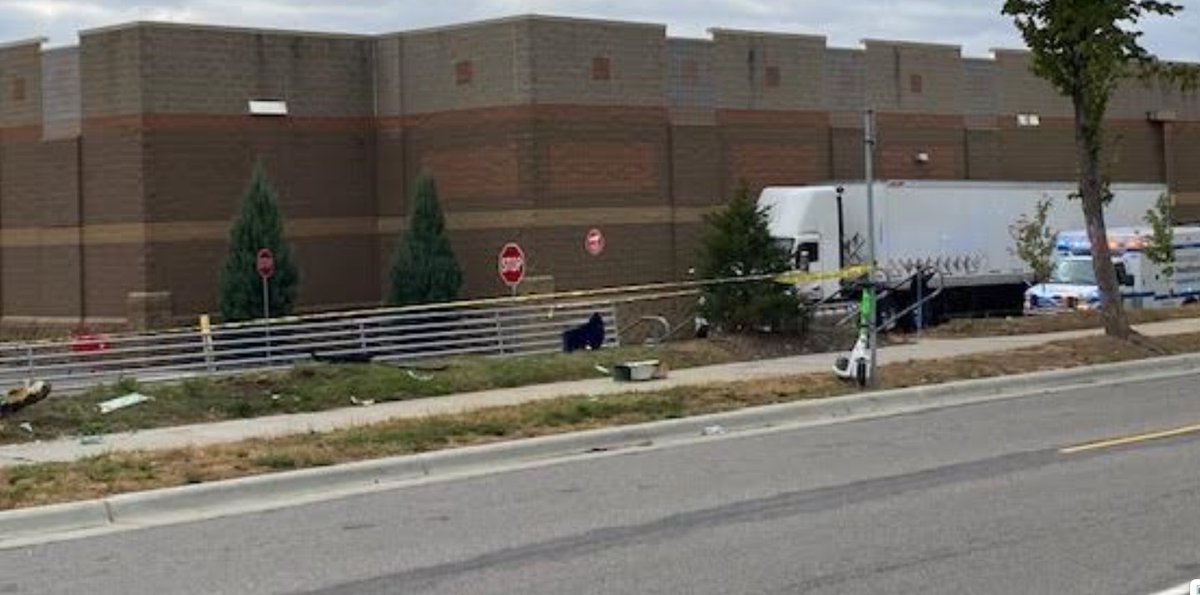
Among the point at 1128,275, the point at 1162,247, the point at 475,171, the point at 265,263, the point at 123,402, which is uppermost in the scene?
the point at 475,171

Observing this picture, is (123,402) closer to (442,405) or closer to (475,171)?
(442,405)

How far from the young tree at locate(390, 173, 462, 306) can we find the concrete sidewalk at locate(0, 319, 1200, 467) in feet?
64.5

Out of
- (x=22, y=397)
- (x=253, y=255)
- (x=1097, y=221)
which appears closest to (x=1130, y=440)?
(x=1097, y=221)

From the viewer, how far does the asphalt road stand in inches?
319

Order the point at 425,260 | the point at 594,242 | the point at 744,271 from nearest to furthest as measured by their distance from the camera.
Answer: the point at 744,271
the point at 425,260
the point at 594,242

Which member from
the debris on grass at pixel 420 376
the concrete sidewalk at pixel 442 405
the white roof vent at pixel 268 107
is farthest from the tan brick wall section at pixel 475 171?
the debris on grass at pixel 420 376

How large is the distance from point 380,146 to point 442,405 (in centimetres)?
2974

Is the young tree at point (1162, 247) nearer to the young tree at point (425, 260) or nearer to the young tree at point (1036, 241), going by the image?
the young tree at point (1036, 241)

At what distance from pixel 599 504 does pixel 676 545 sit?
1802mm

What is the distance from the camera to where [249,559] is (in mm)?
9164

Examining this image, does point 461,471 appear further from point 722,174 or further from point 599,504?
point 722,174

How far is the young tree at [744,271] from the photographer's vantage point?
A: 22484 millimetres

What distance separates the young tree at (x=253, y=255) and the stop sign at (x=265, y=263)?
0.38 metres

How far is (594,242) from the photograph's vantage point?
41.9 meters
